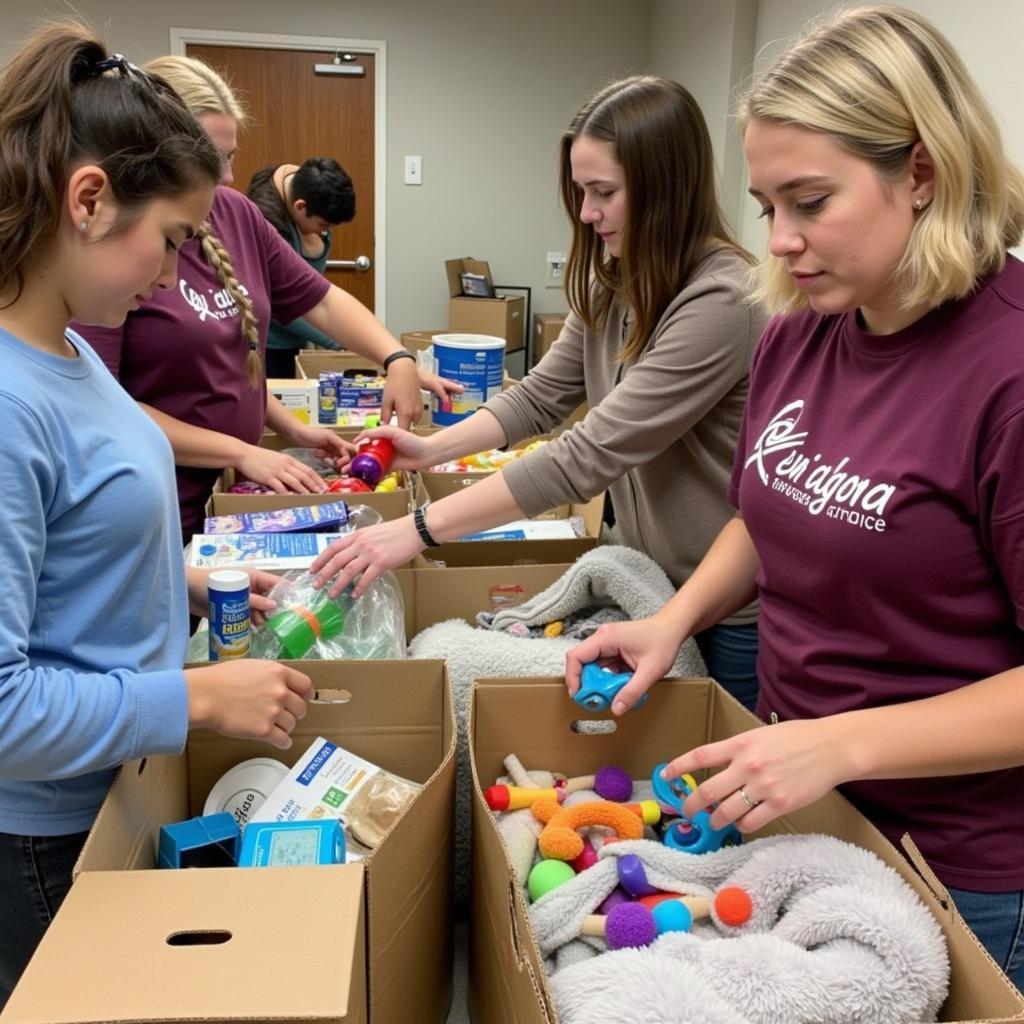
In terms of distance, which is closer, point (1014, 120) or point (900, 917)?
point (900, 917)

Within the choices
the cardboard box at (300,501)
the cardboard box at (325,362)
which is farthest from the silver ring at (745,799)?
the cardboard box at (325,362)

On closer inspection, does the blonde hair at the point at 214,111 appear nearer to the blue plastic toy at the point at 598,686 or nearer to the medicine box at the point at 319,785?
the medicine box at the point at 319,785

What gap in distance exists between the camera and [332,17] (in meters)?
4.88

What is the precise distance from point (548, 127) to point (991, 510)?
489cm

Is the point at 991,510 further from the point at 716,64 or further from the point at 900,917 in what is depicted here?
the point at 716,64

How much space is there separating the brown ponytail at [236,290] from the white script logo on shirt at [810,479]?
101 centimetres

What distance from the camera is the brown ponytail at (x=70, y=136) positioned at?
2.68 ft

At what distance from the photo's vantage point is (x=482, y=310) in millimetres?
4941

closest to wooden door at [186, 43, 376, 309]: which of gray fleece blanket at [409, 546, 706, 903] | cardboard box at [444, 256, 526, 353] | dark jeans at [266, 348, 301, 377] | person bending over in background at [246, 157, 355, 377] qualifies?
cardboard box at [444, 256, 526, 353]

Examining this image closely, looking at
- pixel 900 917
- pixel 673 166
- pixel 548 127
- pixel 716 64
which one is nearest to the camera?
pixel 900 917

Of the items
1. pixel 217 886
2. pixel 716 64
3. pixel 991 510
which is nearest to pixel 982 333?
pixel 991 510

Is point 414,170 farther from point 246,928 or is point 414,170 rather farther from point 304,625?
point 246,928

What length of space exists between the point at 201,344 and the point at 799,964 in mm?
1305

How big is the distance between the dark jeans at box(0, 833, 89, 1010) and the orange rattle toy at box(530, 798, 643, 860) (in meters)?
0.47
